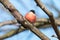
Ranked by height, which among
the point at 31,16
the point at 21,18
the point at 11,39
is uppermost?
the point at 11,39

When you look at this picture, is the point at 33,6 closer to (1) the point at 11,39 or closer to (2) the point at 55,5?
(2) the point at 55,5

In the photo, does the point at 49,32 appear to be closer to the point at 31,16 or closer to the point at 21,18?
the point at 31,16

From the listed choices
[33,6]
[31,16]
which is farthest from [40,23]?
[31,16]

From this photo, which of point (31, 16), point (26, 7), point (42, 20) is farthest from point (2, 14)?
point (31, 16)

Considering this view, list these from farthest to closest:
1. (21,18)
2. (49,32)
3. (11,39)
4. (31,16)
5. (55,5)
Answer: (55,5)
(49,32)
(11,39)
(31,16)
(21,18)

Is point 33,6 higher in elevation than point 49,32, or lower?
higher

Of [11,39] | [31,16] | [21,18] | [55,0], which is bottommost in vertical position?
[21,18]

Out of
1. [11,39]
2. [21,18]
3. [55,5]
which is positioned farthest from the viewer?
[55,5]

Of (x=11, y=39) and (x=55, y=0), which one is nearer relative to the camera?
(x=11, y=39)

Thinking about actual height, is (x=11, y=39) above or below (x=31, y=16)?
above
